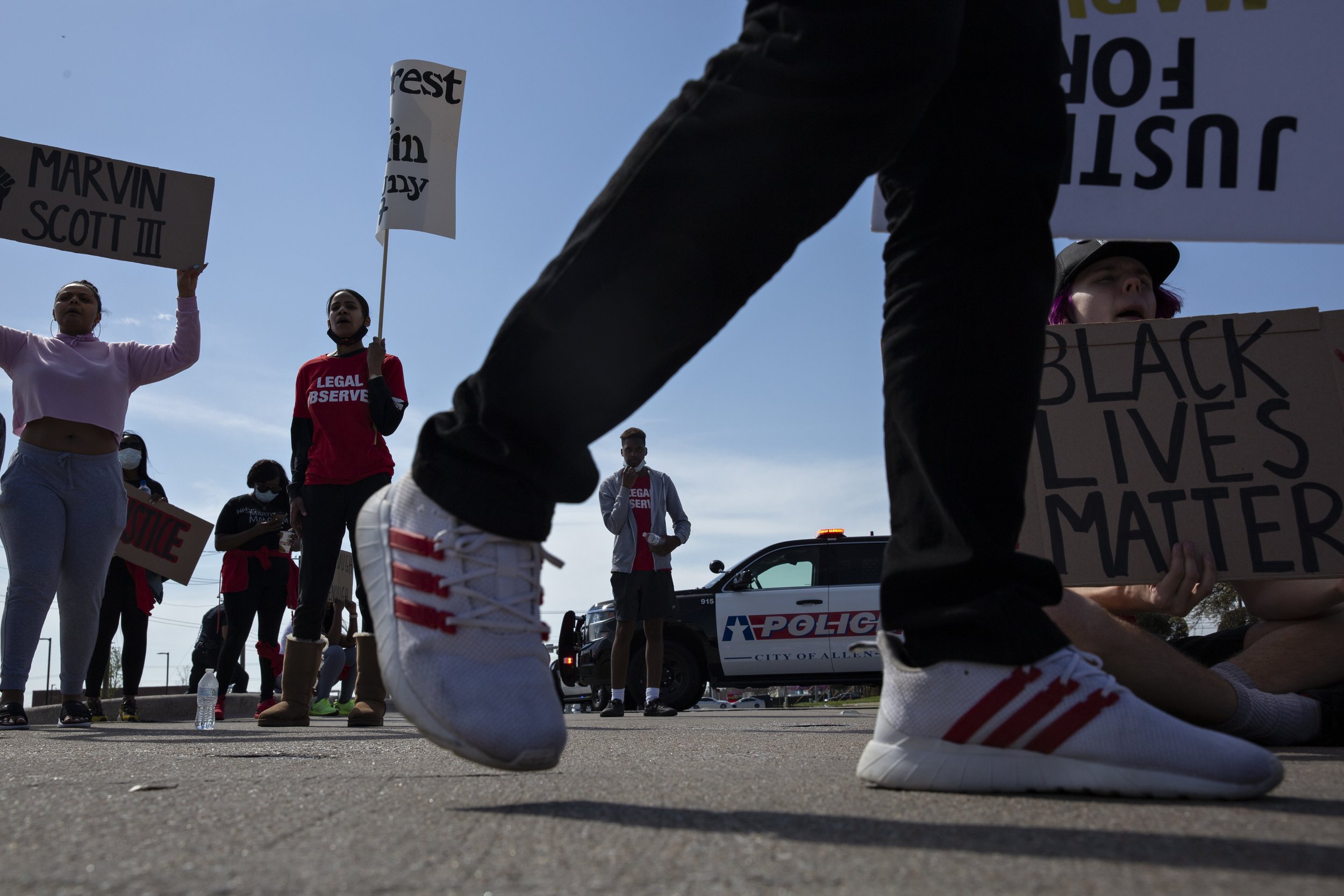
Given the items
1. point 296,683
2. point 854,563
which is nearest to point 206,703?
point 296,683

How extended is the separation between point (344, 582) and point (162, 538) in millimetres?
3879

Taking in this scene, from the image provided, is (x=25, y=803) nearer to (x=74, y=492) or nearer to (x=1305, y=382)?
(x=1305, y=382)

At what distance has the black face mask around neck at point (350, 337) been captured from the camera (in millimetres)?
5211

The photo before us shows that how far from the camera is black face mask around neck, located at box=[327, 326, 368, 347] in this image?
17.1 feet

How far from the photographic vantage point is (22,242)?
17.5ft

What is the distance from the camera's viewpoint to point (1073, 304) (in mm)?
3211

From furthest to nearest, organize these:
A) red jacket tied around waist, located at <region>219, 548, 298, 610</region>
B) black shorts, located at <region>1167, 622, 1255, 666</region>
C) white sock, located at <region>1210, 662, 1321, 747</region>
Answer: red jacket tied around waist, located at <region>219, 548, 298, 610</region>, black shorts, located at <region>1167, 622, 1255, 666</region>, white sock, located at <region>1210, 662, 1321, 747</region>

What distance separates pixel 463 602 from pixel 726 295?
0.47m

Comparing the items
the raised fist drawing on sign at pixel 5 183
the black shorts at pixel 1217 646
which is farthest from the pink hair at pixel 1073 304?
the raised fist drawing on sign at pixel 5 183

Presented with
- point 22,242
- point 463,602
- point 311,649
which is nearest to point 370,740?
point 311,649

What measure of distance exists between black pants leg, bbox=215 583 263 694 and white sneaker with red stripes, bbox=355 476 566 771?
251 inches

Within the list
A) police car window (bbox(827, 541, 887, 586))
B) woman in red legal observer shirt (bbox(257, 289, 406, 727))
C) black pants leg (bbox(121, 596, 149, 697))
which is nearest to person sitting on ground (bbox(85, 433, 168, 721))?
black pants leg (bbox(121, 596, 149, 697))

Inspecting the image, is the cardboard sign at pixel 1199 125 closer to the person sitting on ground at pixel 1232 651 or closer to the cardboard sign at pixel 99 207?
the person sitting on ground at pixel 1232 651

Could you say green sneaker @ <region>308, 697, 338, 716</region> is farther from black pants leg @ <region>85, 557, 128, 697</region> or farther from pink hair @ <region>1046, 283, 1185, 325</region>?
pink hair @ <region>1046, 283, 1185, 325</region>
